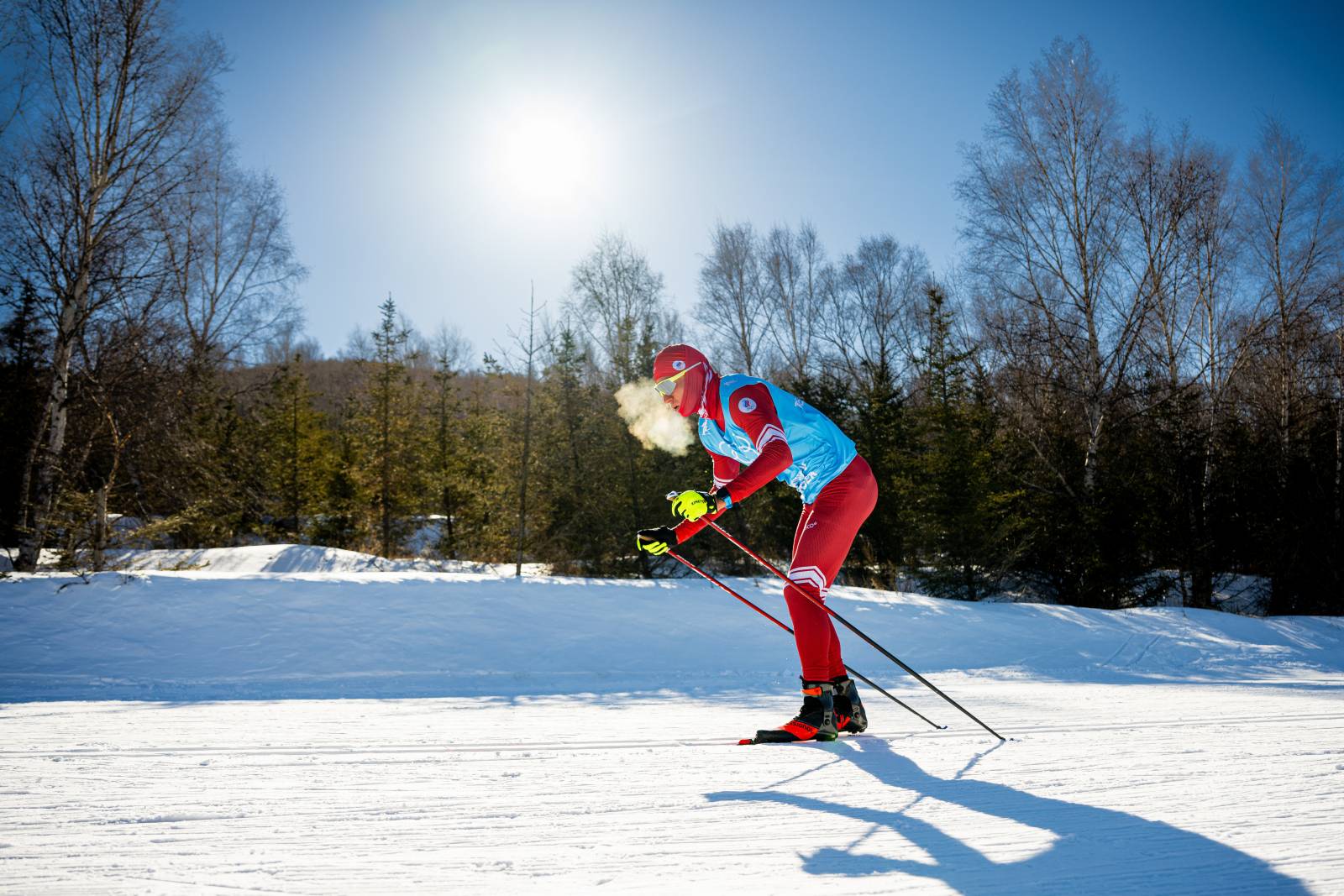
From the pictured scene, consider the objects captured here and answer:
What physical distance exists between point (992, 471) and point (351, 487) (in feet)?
51.8

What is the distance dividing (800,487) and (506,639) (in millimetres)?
4597

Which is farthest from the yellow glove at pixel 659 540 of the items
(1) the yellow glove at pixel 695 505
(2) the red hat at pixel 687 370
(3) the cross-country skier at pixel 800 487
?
(2) the red hat at pixel 687 370

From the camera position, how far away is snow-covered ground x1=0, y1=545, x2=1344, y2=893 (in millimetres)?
1725

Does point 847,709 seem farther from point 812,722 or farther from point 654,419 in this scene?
point 654,419

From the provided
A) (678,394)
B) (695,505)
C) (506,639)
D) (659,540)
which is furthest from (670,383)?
(506,639)

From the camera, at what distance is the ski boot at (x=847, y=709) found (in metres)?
3.35

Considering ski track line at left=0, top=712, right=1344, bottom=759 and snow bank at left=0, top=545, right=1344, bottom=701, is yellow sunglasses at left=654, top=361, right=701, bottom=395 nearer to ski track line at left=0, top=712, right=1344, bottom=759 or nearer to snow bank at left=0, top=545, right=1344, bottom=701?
ski track line at left=0, top=712, right=1344, bottom=759

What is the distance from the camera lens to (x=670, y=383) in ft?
11.7

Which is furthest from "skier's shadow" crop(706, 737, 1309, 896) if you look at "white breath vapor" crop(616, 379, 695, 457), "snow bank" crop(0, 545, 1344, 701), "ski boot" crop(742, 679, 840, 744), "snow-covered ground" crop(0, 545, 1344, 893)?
"snow bank" crop(0, 545, 1344, 701)

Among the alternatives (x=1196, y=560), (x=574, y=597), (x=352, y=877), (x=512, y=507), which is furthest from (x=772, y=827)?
(x=1196, y=560)

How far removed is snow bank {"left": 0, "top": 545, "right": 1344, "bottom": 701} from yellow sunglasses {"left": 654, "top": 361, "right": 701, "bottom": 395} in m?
2.97

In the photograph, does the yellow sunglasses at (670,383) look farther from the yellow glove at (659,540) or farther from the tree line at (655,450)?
the tree line at (655,450)

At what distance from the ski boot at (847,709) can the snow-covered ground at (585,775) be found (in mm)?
115

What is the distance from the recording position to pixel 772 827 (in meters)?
2.01
